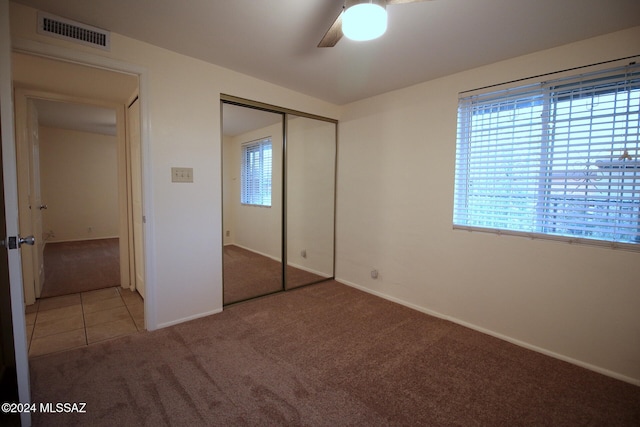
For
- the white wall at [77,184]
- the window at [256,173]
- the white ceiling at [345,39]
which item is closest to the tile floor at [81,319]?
the window at [256,173]

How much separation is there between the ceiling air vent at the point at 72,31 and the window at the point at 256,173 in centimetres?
155

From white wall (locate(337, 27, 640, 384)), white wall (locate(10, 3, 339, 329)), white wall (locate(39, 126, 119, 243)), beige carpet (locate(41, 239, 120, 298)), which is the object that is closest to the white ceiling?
white wall (locate(10, 3, 339, 329))

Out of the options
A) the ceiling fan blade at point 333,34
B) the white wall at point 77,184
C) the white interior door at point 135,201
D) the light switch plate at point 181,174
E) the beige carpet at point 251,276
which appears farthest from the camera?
the white wall at point 77,184

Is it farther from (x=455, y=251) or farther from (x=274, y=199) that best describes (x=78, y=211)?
(x=455, y=251)

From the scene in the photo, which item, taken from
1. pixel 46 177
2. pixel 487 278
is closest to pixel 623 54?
pixel 487 278

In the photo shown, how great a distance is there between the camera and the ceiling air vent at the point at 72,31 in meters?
1.95

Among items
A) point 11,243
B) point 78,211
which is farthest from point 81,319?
point 78,211

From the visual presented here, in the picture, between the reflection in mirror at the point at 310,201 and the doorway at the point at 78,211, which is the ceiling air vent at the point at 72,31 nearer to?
the doorway at the point at 78,211

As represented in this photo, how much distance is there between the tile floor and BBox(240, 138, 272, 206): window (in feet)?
5.42

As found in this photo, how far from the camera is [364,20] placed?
140 cm

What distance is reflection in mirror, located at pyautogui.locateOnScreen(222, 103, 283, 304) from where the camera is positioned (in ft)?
10.6

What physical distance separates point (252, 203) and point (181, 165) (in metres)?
1.05

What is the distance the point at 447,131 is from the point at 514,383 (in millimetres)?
2126

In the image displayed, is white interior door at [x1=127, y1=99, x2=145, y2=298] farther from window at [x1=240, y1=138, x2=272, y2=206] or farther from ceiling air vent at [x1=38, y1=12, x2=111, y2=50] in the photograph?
window at [x1=240, y1=138, x2=272, y2=206]
